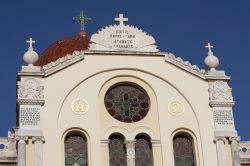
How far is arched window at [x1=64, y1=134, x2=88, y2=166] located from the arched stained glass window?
3559 mm

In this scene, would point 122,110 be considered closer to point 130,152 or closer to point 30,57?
point 130,152

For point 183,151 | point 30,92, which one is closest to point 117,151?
point 183,151

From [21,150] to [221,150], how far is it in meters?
7.68

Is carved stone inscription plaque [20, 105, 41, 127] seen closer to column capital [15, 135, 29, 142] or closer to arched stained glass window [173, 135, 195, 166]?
column capital [15, 135, 29, 142]

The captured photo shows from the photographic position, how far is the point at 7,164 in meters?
27.8

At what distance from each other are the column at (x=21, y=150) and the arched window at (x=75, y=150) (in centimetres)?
169

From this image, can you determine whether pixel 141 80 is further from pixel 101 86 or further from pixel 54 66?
pixel 54 66

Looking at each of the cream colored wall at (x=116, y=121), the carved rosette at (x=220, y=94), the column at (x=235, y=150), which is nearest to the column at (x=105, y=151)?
the cream colored wall at (x=116, y=121)

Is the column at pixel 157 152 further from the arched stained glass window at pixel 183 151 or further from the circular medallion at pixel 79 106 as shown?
the circular medallion at pixel 79 106

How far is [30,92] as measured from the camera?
28109mm

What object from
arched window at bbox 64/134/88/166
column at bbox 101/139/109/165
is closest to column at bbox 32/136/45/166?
arched window at bbox 64/134/88/166

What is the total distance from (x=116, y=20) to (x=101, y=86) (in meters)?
3.05

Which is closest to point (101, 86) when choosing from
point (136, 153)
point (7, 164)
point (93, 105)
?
point (93, 105)

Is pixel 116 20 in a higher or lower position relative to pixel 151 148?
higher
